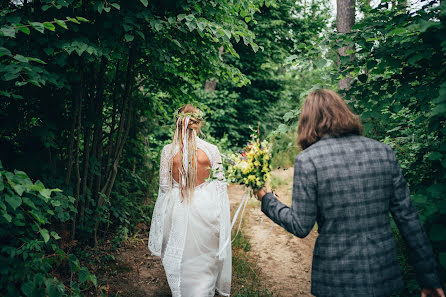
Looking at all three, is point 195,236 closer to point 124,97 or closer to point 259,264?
point 259,264

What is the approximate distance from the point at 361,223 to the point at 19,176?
6.73ft

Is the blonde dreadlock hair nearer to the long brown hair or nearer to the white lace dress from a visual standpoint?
the white lace dress

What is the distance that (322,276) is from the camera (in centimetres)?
183

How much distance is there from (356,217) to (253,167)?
75 centimetres

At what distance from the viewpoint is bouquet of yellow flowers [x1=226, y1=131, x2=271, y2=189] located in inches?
85.7

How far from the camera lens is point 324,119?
191 cm

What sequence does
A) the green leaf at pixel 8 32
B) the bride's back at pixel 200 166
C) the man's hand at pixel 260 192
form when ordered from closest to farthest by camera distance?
the green leaf at pixel 8 32 < the man's hand at pixel 260 192 < the bride's back at pixel 200 166

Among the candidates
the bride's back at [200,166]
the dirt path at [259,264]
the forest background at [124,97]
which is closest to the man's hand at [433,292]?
the forest background at [124,97]

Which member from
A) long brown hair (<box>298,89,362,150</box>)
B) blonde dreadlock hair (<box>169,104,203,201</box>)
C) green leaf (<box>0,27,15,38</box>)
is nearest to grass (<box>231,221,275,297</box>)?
blonde dreadlock hair (<box>169,104,203,201</box>)

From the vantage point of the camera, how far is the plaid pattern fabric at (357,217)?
5.77 feet

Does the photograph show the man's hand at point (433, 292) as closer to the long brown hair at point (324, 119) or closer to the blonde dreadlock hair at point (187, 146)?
the long brown hair at point (324, 119)

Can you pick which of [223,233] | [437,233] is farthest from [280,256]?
[437,233]

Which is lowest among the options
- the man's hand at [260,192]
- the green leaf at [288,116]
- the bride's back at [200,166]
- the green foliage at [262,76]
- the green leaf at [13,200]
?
the green leaf at [13,200]

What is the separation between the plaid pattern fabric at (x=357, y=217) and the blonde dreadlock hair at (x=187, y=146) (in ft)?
6.14
